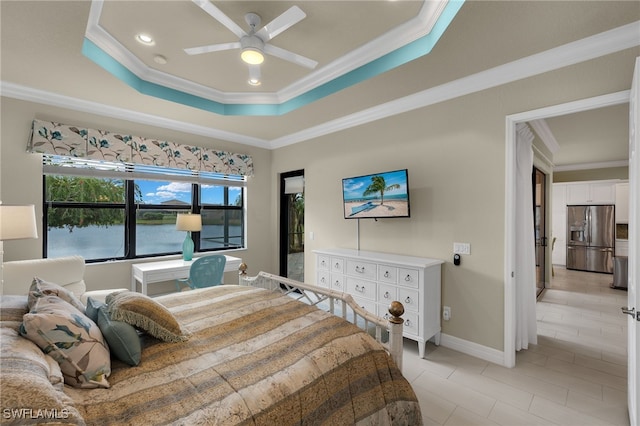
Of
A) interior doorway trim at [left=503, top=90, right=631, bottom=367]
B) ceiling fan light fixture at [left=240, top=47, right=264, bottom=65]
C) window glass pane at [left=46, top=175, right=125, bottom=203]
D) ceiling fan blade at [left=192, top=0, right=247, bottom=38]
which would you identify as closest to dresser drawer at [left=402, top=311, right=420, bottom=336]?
interior doorway trim at [left=503, top=90, right=631, bottom=367]

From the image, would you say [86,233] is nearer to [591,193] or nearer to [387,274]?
[387,274]

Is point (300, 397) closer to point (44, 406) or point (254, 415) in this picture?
point (254, 415)

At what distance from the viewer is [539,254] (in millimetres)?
5070

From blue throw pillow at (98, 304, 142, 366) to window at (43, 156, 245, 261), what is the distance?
8.97ft

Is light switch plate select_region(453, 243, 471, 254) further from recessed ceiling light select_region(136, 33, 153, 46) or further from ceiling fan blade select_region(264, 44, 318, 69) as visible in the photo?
recessed ceiling light select_region(136, 33, 153, 46)

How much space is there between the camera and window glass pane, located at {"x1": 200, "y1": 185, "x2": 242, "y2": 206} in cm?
446

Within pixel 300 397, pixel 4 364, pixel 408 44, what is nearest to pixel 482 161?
Result: pixel 408 44

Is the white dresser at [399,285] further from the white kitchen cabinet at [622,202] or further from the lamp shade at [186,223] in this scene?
the white kitchen cabinet at [622,202]

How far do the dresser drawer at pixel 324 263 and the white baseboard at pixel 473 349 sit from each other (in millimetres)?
1439

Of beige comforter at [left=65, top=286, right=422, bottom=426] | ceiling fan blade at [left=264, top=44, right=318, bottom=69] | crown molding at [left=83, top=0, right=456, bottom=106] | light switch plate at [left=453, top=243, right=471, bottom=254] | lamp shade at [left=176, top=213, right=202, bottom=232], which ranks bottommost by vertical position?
beige comforter at [left=65, top=286, right=422, bottom=426]

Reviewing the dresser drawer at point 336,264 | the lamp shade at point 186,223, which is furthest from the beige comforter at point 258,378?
the lamp shade at point 186,223

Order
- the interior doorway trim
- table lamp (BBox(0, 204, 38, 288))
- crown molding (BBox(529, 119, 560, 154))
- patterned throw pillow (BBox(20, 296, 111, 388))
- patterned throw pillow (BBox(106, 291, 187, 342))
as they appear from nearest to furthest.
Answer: patterned throw pillow (BBox(20, 296, 111, 388)) < patterned throw pillow (BBox(106, 291, 187, 342)) < table lamp (BBox(0, 204, 38, 288)) < the interior doorway trim < crown molding (BBox(529, 119, 560, 154))

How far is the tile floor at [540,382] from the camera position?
197 cm

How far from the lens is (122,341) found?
134 cm
